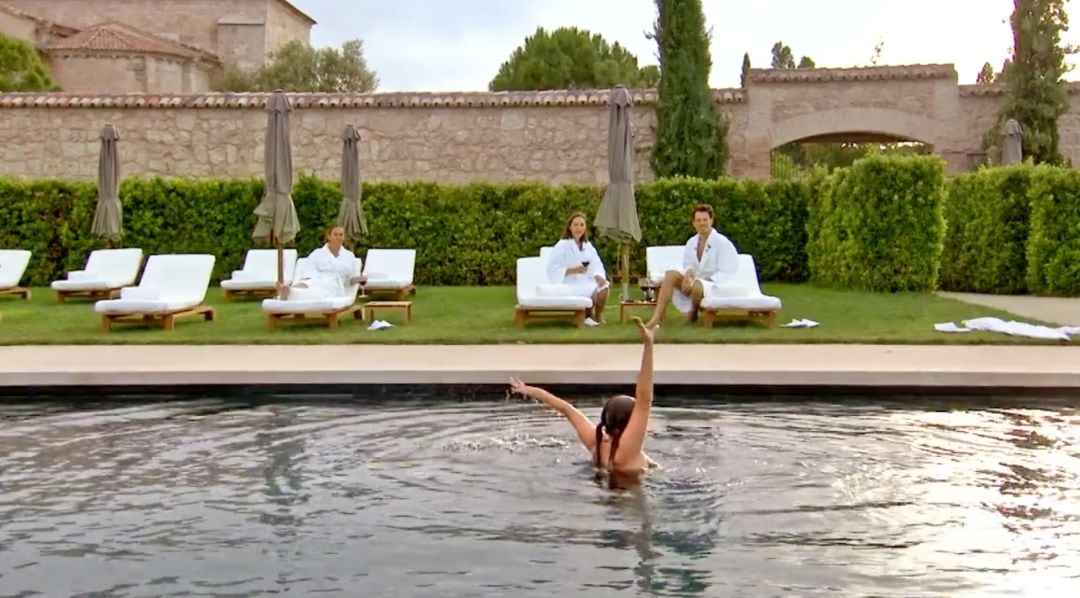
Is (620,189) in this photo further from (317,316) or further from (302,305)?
(302,305)

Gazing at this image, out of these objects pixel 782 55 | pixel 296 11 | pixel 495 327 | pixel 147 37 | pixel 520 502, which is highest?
pixel 296 11

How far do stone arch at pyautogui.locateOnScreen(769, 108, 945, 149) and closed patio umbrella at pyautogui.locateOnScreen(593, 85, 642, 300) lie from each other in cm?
907

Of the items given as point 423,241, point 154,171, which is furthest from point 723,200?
point 154,171

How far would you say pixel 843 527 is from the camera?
565cm

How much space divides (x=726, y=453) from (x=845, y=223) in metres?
9.80

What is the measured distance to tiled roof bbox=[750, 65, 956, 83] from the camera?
22422 mm

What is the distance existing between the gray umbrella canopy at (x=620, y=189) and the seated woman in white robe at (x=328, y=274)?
297cm

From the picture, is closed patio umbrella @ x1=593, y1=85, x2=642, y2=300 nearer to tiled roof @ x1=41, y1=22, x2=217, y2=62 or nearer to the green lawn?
the green lawn

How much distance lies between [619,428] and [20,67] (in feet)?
94.4

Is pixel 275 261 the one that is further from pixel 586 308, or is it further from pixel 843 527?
pixel 843 527

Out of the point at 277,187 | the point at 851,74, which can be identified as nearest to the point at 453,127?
the point at 851,74

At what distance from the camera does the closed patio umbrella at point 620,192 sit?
46.5 feet

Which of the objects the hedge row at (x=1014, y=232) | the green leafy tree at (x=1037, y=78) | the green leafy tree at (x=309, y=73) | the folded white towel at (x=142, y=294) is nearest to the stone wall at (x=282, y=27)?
the green leafy tree at (x=309, y=73)

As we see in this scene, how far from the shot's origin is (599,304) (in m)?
13.0
